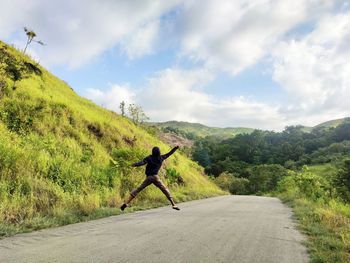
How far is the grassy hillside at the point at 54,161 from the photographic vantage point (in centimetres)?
1009

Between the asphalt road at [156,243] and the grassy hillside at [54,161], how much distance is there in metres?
1.17

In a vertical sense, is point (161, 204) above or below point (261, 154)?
below

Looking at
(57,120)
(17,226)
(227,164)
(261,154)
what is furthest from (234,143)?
(17,226)

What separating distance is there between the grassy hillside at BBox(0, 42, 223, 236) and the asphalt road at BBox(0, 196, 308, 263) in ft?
3.85

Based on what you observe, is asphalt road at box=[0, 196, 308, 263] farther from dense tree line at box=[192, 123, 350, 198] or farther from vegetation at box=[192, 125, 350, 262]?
dense tree line at box=[192, 123, 350, 198]

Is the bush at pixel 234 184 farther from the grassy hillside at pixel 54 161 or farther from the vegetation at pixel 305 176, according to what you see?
the grassy hillside at pixel 54 161

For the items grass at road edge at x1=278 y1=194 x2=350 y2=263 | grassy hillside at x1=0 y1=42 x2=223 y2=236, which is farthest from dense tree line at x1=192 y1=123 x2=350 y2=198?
grass at road edge at x1=278 y1=194 x2=350 y2=263

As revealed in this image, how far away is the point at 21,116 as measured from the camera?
17828 millimetres

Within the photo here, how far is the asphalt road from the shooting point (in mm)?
5848

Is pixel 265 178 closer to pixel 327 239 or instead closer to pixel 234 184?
pixel 234 184

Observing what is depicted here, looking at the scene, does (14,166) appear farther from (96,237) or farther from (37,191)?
(96,237)

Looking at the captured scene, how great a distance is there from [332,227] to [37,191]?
8185mm

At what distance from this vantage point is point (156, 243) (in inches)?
274

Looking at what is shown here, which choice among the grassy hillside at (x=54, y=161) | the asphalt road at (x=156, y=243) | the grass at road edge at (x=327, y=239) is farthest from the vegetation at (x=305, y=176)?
the grassy hillside at (x=54, y=161)
